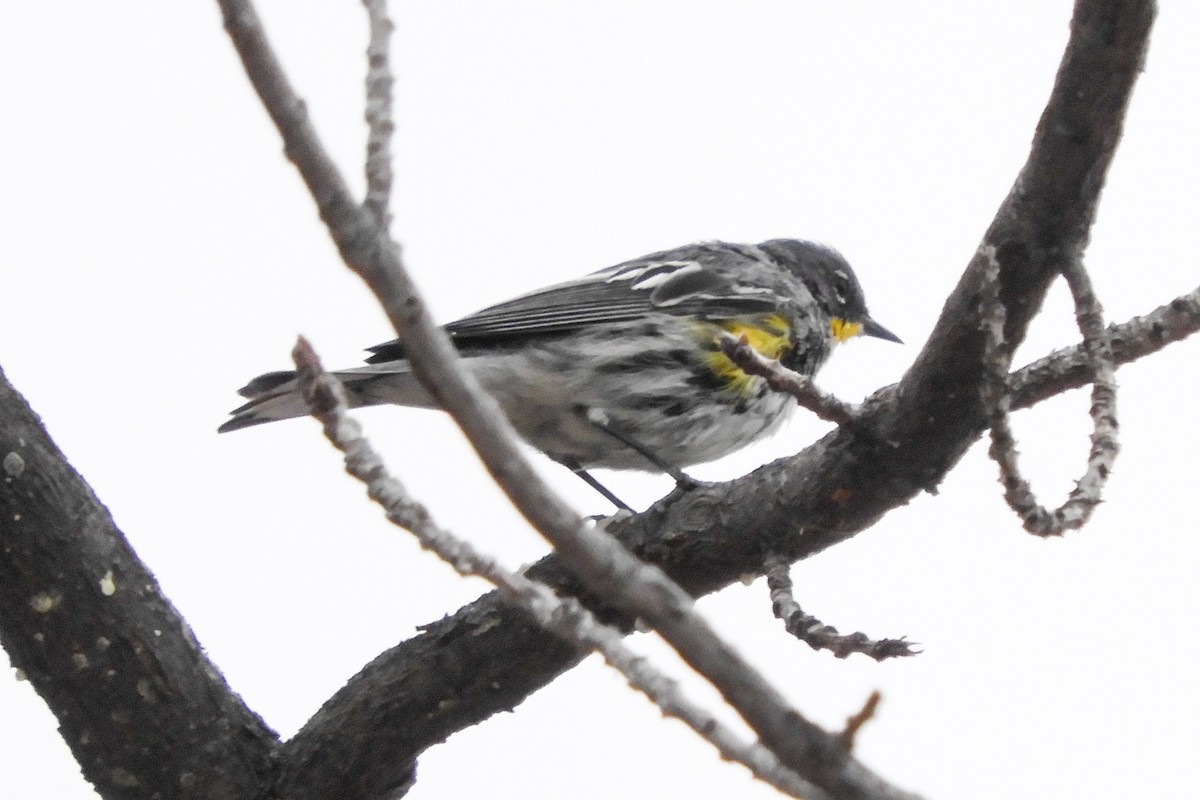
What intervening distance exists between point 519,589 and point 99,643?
2535mm

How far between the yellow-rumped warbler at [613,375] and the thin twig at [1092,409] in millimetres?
2440

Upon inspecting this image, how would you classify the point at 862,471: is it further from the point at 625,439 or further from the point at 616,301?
the point at 616,301

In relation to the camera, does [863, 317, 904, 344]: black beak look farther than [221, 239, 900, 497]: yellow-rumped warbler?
Yes

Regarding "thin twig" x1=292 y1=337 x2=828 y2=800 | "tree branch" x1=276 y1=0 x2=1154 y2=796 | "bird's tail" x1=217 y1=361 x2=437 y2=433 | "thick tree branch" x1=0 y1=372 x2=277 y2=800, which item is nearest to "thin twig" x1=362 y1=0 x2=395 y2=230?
"thin twig" x1=292 y1=337 x2=828 y2=800

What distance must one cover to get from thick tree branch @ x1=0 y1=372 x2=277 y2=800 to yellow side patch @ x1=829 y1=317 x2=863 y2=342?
12.7 feet

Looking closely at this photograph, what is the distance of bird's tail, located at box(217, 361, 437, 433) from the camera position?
593 cm

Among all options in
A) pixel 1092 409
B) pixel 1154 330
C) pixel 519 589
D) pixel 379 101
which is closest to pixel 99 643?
pixel 519 589

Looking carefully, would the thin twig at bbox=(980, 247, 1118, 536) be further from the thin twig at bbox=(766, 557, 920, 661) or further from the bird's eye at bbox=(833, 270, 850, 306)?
the bird's eye at bbox=(833, 270, 850, 306)

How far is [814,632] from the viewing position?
375cm

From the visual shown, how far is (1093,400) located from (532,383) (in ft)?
9.84

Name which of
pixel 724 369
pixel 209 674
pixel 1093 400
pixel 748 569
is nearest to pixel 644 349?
pixel 724 369

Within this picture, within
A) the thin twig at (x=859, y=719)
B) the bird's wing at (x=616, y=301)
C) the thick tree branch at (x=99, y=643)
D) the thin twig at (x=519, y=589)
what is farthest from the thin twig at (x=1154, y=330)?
the bird's wing at (x=616, y=301)

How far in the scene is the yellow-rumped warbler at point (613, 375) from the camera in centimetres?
616

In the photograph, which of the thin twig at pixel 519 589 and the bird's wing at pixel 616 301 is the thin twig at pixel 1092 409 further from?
the bird's wing at pixel 616 301
